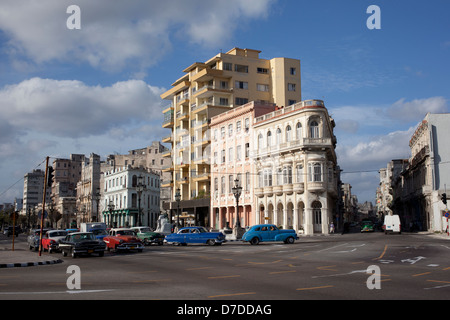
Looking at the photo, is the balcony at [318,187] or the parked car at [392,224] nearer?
the balcony at [318,187]

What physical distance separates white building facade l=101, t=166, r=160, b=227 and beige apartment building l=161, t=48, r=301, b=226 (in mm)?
15996

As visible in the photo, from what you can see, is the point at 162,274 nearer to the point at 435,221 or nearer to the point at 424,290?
the point at 424,290

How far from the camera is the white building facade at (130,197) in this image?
8912cm

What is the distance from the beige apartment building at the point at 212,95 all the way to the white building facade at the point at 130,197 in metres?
16.0

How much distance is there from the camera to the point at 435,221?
58.2m

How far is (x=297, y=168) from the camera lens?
54.8 metres

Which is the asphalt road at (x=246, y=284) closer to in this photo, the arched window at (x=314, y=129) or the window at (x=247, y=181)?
the arched window at (x=314, y=129)

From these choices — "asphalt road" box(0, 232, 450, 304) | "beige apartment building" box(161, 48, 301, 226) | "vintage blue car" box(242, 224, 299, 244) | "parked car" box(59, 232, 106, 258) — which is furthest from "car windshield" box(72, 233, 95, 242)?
"beige apartment building" box(161, 48, 301, 226)

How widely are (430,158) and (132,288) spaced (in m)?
57.2

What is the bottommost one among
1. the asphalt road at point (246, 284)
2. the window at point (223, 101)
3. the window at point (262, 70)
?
the asphalt road at point (246, 284)

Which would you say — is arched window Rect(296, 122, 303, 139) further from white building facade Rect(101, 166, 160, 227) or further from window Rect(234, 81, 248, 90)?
white building facade Rect(101, 166, 160, 227)

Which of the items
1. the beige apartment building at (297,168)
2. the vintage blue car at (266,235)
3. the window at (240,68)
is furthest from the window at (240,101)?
the vintage blue car at (266,235)

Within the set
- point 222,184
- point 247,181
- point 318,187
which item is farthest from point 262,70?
point 318,187
